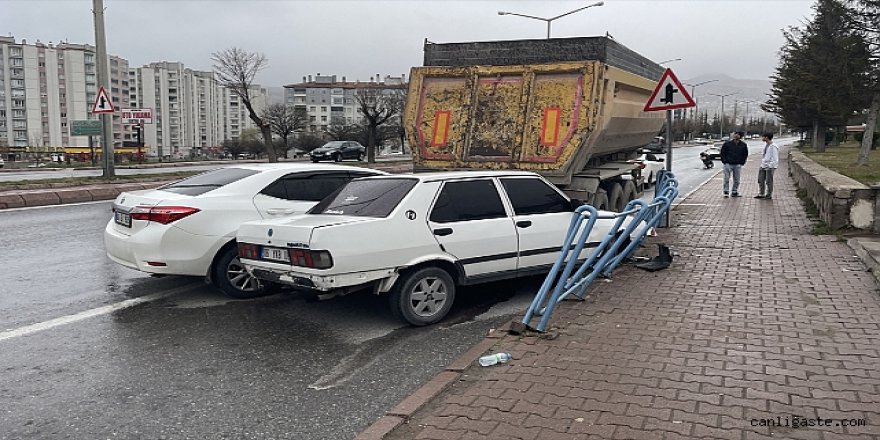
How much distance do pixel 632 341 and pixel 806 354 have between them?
1.18m

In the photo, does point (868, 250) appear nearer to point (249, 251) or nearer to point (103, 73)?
point (249, 251)

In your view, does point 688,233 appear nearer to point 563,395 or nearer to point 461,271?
point 461,271

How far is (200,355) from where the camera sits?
5.42 metres

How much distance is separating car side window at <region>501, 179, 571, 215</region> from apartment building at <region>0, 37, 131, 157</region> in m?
104

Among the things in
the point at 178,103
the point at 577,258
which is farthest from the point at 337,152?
the point at 178,103

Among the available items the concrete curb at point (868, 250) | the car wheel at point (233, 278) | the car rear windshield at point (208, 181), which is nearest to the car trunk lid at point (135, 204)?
the car rear windshield at point (208, 181)

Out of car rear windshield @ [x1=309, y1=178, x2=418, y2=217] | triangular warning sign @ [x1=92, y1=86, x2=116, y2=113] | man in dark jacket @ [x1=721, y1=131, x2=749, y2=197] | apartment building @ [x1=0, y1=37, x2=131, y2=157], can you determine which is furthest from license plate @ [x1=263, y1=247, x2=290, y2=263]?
apartment building @ [x1=0, y1=37, x2=131, y2=157]

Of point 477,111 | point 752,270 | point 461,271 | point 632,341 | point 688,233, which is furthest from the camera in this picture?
point 688,233

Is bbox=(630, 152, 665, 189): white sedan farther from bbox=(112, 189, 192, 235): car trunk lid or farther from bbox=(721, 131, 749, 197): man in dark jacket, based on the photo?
bbox=(112, 189, 192, 235): car trunk lid

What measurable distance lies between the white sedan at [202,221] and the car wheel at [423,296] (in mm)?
1865

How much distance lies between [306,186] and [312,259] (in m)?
2.35

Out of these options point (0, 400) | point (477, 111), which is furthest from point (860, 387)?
point (477, 111)

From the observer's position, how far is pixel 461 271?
21.1ft

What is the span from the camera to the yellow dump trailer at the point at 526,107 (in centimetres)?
977
